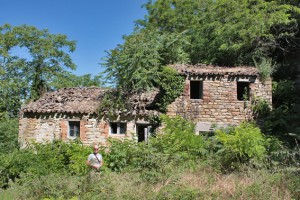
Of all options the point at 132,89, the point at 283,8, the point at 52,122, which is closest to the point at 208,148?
the point at 132,89

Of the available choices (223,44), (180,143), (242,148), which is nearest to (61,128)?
(180,143)

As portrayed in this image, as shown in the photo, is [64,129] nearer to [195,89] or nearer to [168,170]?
[195,89]

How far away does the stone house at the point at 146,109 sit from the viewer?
1391 centimetres

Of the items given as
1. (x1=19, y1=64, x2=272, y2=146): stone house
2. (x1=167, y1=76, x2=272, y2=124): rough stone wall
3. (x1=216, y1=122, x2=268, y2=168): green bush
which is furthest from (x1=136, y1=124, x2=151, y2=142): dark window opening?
(x1=216, y1=122, x2=268, y2=168): green bush

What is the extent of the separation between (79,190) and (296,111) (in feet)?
35.9

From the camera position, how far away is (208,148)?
11266 millimetres

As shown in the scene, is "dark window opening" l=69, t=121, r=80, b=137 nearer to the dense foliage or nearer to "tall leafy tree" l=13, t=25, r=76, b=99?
the dense foliage

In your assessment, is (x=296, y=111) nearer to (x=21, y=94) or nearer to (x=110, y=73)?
(x=110, y=73)

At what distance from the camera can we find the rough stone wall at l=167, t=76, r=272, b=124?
547 inches

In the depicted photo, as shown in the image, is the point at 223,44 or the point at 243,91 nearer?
the point at 243,91

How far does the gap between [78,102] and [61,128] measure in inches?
69.2

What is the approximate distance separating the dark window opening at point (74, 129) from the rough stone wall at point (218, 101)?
520cm

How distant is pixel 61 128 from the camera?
1539 centimetres

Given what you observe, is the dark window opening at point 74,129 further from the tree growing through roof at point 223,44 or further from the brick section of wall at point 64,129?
the tree growing through roof at point 223,44
